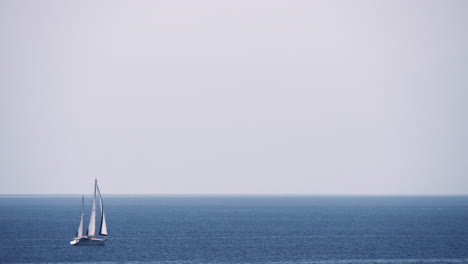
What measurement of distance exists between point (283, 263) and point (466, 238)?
52.8 meters

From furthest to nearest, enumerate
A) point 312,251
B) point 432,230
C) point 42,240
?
point 432,230, point 42,240, point 312,251

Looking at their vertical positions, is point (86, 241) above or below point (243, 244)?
above

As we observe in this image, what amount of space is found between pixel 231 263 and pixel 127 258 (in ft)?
48.6

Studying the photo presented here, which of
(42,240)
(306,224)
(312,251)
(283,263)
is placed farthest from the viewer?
(306,224)

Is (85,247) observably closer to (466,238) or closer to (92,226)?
(92,226)

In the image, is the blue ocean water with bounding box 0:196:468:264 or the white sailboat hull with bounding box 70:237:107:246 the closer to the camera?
the blue ocean water with bounding box 0:196:468:264

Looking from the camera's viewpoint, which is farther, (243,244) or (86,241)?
(243,244)

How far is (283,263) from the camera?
8619cm

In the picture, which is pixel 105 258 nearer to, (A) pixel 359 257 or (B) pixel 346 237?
(A) pixel 359 257

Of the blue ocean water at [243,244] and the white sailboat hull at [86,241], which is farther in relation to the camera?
the white sailboat hull at [86,241]

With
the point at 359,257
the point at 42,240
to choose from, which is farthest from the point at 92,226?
the point at 359,257

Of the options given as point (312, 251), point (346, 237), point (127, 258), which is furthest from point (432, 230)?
point (127, 258)

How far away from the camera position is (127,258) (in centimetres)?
9188

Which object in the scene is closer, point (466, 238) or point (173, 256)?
point (173, 256)
